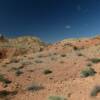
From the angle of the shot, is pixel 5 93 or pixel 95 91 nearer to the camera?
pixel 95 91

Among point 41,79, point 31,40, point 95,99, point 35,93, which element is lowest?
point 95,99

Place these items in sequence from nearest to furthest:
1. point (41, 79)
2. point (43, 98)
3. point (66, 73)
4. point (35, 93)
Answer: point (43, 98)
point (35, 93)
point (41, 79)
point (66, 73)

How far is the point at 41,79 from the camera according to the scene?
18797 millimetres

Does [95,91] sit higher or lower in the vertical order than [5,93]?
lower

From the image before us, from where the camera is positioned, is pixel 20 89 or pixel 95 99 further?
pixel 20 89

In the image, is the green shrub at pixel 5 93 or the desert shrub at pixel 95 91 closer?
the desert shrub at pixel 95 91

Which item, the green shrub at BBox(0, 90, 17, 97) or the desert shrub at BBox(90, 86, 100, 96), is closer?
the desert shrub at BBox(90, 86, 100, 96)

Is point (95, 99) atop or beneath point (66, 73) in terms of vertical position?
beneath

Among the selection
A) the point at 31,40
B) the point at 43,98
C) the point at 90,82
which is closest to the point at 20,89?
the point at 43,98

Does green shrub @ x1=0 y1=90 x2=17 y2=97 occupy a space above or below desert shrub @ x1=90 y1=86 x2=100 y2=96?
above

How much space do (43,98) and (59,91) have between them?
0.98 meters

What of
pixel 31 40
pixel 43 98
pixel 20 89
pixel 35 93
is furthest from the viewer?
pixel 31 40

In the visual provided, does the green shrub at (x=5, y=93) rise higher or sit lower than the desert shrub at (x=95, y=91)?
higher

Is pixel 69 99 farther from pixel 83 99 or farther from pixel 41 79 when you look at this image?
pixel 41 79
